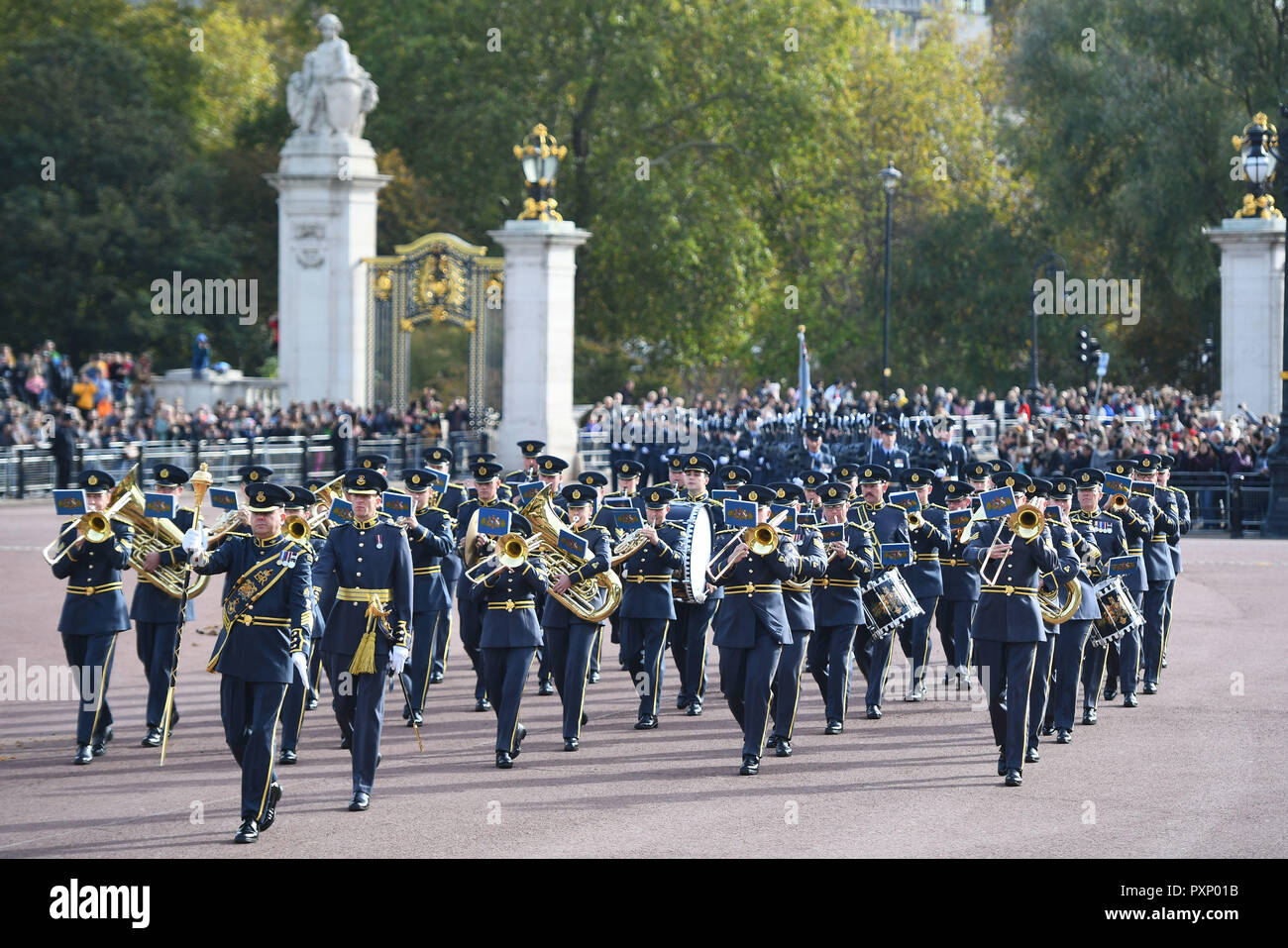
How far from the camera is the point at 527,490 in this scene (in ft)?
48.3

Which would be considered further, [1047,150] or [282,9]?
[282,9]

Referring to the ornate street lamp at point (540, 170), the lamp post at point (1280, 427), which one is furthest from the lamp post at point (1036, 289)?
the ornate street lamp at point (540, 170)

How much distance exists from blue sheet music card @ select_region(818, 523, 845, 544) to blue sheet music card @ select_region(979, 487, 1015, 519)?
4.55 ft

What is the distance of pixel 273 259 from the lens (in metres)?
46.7

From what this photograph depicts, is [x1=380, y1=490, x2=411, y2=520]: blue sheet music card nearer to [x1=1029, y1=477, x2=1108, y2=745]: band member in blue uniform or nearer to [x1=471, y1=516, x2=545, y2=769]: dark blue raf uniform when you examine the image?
[x1=471, y1=516, x2=545, y2=769]: dark blue raf uniform

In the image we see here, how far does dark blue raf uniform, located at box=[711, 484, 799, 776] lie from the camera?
12.3m

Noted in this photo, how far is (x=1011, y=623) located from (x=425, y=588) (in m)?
4.54

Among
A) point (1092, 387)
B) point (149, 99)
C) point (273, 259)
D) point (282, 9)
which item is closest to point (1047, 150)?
point (1092, 387)

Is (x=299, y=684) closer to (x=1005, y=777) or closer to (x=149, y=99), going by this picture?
(x=1005, y=777)

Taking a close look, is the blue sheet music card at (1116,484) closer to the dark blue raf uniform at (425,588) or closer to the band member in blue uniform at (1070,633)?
the band member in blue uniform at (1070,633)

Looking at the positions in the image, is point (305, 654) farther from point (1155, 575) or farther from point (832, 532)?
point (1155, 575)

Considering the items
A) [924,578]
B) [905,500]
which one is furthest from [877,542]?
[924,578]

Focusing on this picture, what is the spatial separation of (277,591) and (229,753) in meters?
2.33

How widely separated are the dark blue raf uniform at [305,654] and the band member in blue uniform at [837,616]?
342 centimetres
